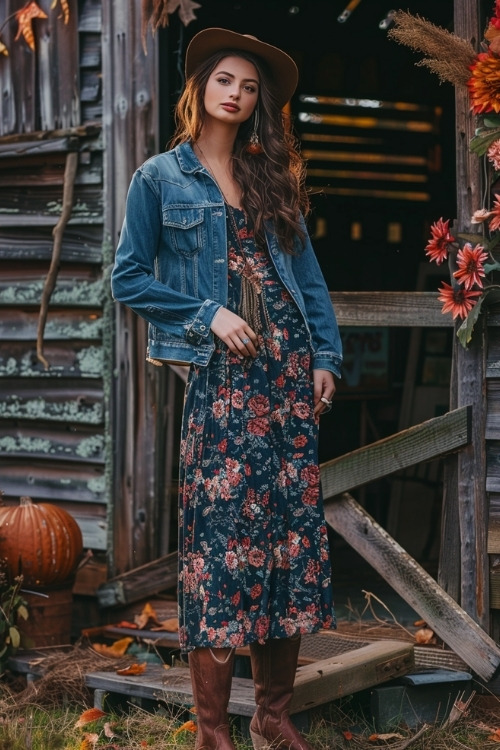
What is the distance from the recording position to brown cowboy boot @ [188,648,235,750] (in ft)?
11.4

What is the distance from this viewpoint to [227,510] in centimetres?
346

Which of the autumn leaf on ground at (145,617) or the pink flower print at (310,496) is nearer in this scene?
the pink flower print at (310,496)

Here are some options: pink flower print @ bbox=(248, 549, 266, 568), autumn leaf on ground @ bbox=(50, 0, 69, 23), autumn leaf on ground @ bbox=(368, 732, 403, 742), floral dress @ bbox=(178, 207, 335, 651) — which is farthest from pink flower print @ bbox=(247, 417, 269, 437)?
autumn leaf on ground @ bbox=(50, 0, 69, 23)

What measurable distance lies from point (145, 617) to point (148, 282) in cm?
232

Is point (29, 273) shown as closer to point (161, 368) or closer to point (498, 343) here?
point (161, 368)

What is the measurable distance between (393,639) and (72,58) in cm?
313

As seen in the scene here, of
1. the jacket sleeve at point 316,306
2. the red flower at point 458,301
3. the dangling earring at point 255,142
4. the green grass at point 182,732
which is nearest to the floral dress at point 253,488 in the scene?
the jacket sleeve at point 316,306

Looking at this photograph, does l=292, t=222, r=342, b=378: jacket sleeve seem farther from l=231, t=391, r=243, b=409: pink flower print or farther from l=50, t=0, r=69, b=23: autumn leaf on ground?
l=50, t=0, r=69, b=23: autumn leaf on ground

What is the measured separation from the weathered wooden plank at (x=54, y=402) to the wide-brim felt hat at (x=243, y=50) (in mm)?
2175

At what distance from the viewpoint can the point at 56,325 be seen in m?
5.65

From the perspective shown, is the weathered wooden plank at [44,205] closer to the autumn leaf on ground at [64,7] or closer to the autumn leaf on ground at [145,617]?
the autumn leaf on ground at [64,7]

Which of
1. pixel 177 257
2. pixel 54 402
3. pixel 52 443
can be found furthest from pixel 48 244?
pixel 177 257

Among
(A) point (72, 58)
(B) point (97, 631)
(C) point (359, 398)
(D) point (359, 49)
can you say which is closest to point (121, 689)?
(B) point (97, 631)

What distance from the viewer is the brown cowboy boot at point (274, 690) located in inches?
143
